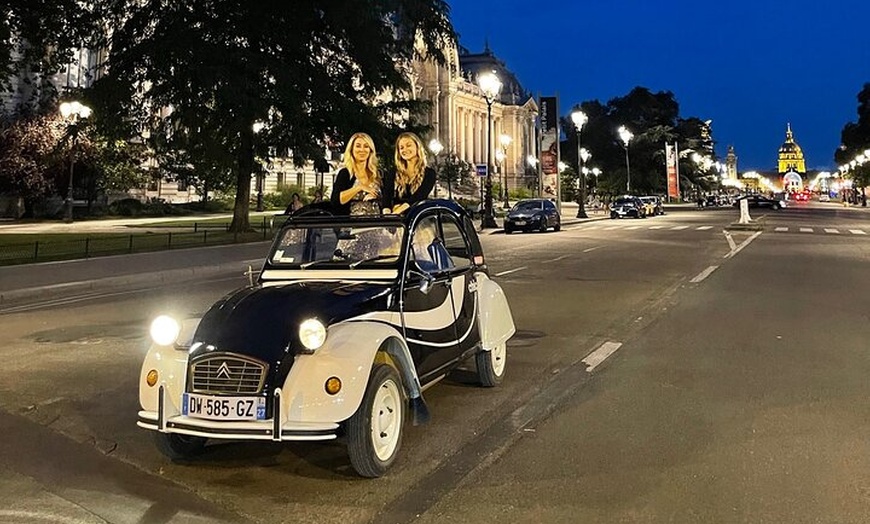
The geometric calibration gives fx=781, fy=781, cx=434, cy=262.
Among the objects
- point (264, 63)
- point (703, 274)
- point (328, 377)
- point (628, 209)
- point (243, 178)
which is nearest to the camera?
point (328, 377)

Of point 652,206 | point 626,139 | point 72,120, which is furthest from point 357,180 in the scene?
point 626,139

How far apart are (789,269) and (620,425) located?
14793mm

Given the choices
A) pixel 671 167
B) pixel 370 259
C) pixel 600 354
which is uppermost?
pixel 671 167

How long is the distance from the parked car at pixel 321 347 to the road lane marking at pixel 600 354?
2.46m

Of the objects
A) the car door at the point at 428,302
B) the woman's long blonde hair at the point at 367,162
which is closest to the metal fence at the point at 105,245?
the woman's long blonde hair at the point at 367,162

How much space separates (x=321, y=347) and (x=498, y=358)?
3.03 metres

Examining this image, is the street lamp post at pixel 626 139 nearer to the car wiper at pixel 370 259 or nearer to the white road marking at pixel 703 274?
the white road marking at pixel 703 274

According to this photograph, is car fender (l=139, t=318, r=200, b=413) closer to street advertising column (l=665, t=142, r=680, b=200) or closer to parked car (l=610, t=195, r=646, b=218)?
parked car (l=610, t=195, r=646, b=218)

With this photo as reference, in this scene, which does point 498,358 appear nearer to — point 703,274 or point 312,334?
point 312,334

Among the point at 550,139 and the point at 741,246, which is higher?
the point at 550,139

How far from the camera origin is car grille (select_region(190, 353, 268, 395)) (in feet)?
15.2

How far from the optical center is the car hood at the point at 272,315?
4.68 m

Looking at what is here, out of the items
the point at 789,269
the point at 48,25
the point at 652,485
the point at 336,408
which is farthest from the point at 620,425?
the point at 48,25

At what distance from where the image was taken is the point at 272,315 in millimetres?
4848
